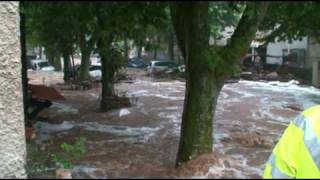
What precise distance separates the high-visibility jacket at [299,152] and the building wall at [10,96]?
1.23 m

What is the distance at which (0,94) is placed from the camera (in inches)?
141

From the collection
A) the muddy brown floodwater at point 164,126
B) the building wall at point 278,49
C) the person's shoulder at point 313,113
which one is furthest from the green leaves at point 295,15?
the building wall at point 278,49

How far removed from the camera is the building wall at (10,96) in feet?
A: 10.0

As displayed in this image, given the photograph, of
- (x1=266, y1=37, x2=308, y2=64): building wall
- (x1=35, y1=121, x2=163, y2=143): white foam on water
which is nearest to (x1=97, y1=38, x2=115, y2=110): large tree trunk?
(x1=35, y1=121, x2=163, y2=143): white foam on water

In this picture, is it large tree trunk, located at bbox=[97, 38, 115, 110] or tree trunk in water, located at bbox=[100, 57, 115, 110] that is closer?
large tree trunk, located at bbox=[97, 38, 115, 110]

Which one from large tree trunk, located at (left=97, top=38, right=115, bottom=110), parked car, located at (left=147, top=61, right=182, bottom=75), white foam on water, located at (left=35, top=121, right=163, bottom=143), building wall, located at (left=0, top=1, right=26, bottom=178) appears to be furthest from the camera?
large tree trunk, located at (left=97, top=38, right=115, bottom=110)

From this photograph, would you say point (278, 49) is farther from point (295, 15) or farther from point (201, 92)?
point (295, 15)

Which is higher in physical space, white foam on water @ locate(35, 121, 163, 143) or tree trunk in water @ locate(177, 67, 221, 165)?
tree trunk in water @ locate(177, 67, 221, 165)

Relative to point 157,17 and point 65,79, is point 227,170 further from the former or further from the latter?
point 65,79

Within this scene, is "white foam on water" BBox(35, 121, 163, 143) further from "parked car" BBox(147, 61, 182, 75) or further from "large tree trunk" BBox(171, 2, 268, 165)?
"large tree trunk" BBox(171, 2, 268, 165)

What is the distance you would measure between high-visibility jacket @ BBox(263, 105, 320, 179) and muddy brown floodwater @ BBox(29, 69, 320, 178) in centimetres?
18

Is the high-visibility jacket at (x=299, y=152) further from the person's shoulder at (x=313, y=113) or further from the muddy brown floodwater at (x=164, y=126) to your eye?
the muddy brown floodwater at (x=164, y=126)

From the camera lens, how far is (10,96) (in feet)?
11.8

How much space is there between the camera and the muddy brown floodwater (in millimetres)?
2354
